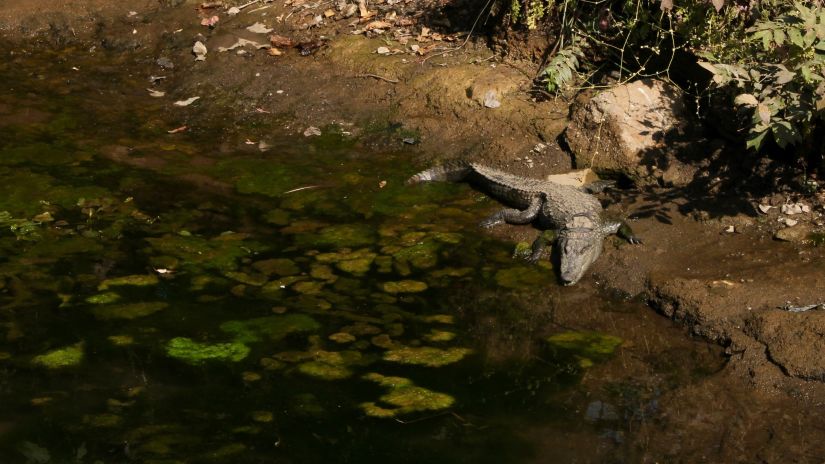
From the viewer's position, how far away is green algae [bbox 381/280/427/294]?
593 centimetres

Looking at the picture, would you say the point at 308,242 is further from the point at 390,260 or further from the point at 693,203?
the point at 693,203

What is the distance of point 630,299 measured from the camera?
19.4ft

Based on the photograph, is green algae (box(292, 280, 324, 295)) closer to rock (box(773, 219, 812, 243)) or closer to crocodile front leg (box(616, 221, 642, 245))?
crocodile front leg (box(616, 221, 642, 245))

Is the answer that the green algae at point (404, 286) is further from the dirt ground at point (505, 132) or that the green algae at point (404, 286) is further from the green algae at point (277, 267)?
the dirt ground at point (505, 132)

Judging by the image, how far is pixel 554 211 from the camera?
686cm

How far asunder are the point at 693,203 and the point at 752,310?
4.57 feet

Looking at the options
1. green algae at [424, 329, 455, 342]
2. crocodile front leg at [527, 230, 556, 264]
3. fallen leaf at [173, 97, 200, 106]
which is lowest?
crocodile front leg at [527, 230, 556, 264]

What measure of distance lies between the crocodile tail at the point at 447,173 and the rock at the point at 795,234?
2.40m

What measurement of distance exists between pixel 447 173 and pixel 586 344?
252cm

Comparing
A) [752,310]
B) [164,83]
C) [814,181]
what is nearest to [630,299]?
[752,310]

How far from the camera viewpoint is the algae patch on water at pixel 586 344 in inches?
207

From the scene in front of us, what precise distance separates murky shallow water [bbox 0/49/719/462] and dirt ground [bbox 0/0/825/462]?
275mm

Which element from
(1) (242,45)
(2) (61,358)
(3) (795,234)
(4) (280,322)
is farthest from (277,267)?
(1) (242,45)

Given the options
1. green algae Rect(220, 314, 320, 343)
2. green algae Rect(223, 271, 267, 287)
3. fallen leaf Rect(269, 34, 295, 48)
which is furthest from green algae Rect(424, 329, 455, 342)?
fallen leaf Rect(269, 34, 295, 48)
